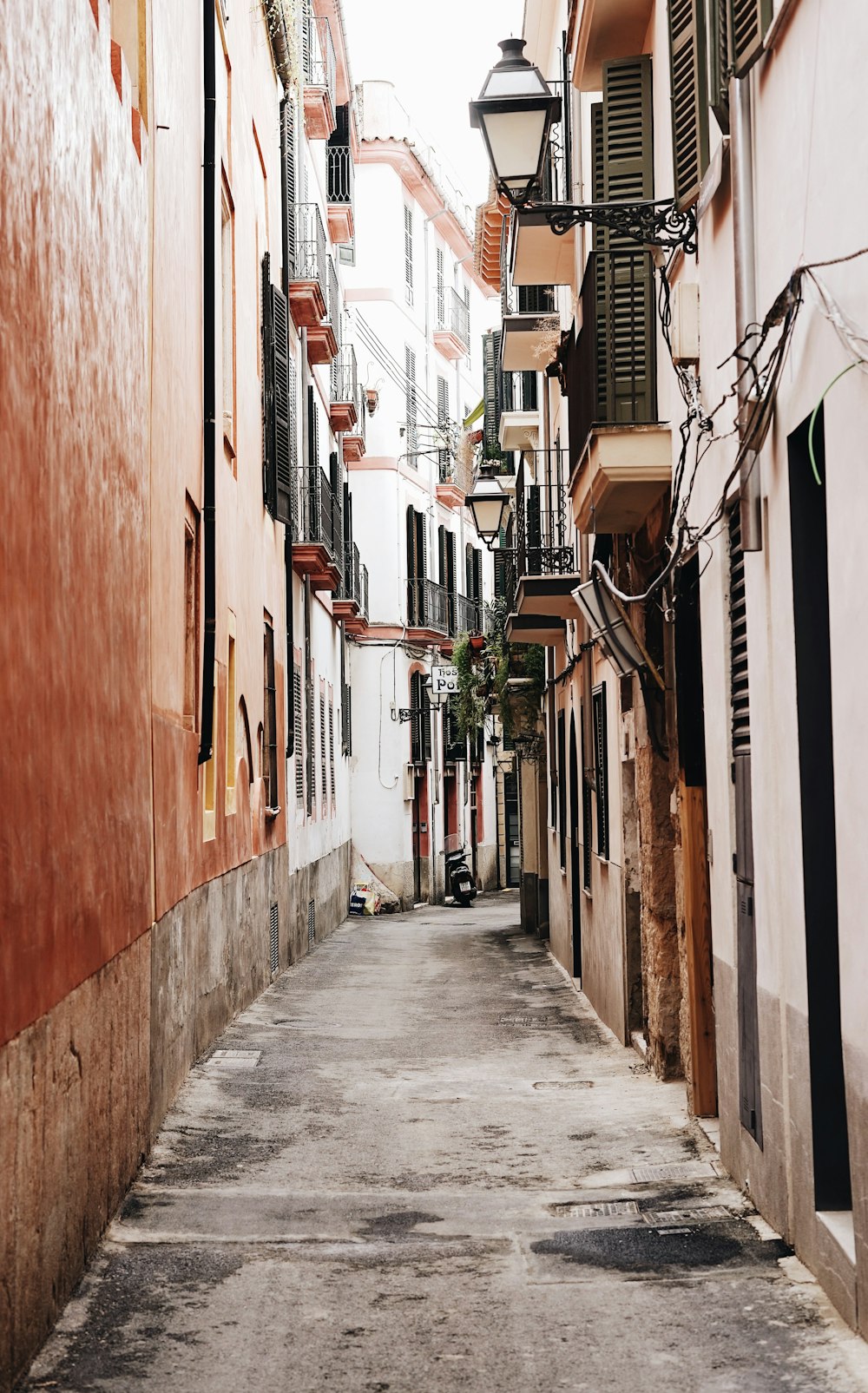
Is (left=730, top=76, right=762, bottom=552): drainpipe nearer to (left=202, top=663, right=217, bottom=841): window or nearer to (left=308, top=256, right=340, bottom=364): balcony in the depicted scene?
(left=202, top=663, right=217, bottom=841): window

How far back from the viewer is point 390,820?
123 ft

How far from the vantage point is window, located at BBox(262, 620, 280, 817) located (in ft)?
58.9

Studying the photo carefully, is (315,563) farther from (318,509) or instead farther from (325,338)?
(325,338)

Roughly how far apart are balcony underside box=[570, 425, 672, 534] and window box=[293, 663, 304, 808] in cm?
1175

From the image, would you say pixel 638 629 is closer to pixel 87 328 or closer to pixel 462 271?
pixel 87 328

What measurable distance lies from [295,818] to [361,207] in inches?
844

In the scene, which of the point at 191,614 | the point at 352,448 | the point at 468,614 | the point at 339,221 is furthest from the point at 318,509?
the point at 468,614

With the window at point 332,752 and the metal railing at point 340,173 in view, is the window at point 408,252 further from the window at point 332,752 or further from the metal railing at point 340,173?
the window at point 332,752

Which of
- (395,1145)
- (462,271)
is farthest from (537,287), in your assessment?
(462,271)

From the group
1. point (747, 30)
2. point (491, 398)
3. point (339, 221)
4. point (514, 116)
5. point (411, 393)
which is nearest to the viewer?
point (747, 30)

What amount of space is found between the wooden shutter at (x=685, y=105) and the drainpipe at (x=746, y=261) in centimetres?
124

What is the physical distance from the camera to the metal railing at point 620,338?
10086mm

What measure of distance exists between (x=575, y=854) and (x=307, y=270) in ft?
33.7

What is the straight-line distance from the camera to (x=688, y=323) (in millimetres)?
8156
